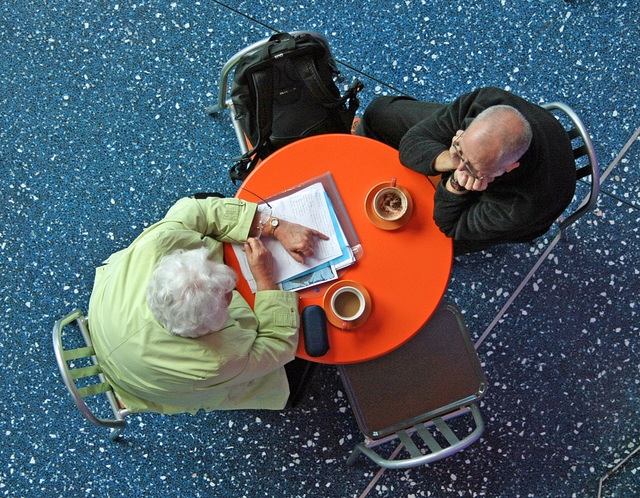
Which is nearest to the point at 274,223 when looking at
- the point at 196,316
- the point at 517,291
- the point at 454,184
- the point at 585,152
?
the point at 196,316

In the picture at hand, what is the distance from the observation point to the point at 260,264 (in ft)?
5.59

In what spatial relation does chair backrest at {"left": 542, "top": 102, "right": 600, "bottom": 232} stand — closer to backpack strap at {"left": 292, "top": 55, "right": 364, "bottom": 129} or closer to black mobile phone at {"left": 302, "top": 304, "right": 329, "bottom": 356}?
backpack strap at {"left": 292, "top": 55, "right": 364, "bottom": 129}

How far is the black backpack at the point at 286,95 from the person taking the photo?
1.83 meters

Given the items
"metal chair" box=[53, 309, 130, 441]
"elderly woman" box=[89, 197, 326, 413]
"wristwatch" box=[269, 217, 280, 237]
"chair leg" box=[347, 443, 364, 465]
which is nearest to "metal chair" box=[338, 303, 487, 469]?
"chair leg" box=[347, 443, 364, 465]

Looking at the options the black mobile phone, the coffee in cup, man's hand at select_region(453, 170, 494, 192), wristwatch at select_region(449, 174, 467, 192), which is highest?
man's hand at select_region(453, 170, 494, 192)

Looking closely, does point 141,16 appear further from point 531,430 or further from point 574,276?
point 531,430

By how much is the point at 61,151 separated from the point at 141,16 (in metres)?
0.70

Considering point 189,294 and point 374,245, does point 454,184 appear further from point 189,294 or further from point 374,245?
point 189,294

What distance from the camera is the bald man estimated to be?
148 cm

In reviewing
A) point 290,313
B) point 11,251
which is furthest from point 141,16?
point 290,313

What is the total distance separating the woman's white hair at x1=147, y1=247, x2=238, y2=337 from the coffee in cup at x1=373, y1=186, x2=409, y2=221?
1.77 ft

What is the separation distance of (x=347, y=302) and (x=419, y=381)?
1.47ft

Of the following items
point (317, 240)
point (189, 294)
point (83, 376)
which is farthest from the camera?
point (317, 240)

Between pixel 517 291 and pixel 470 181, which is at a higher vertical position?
pixel 470 181
